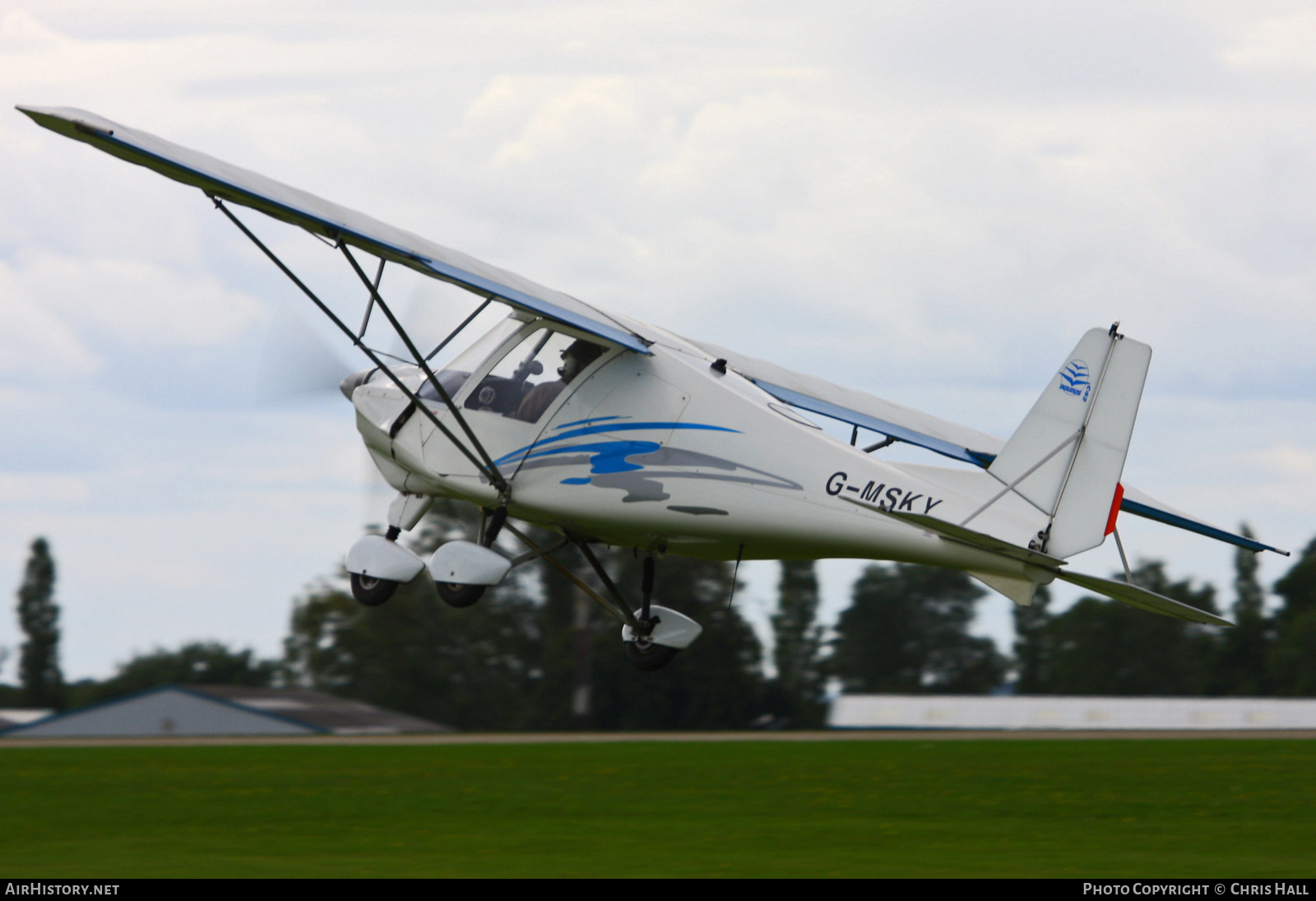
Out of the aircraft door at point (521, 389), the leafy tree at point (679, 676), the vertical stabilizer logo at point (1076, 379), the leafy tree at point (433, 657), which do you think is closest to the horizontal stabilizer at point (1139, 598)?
the vertical stabilizer logo at point (1076, 379)

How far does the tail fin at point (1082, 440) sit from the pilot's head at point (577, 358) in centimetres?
366

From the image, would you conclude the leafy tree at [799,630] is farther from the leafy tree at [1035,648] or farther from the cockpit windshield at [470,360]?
the cockpit windshield at [470,360]

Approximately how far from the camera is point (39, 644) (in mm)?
100812

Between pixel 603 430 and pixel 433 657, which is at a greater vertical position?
pixel 433 657

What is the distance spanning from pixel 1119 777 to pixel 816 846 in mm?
11649

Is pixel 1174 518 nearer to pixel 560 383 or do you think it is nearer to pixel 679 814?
pixel 560 383

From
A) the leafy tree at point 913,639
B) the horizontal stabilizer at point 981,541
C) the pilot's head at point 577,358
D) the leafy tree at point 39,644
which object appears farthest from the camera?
the leafy tree at point 39,644

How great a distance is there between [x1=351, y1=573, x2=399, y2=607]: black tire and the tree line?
49.7m

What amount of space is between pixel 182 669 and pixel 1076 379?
3880 inches

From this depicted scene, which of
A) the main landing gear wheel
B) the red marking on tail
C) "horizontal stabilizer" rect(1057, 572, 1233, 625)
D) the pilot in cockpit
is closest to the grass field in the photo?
the main landing gear wheel

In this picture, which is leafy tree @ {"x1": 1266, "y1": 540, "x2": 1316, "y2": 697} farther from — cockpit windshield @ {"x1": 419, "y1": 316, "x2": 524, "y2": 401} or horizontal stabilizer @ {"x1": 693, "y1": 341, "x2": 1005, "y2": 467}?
cockpit windshield @ {"x1": 419, "y1": 316, "x2": 524, "y2": 401}

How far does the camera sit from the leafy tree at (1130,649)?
87312 millimetres

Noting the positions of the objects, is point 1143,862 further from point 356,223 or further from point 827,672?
point 827,672

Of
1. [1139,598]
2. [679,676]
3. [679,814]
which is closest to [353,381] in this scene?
[1139,598]
